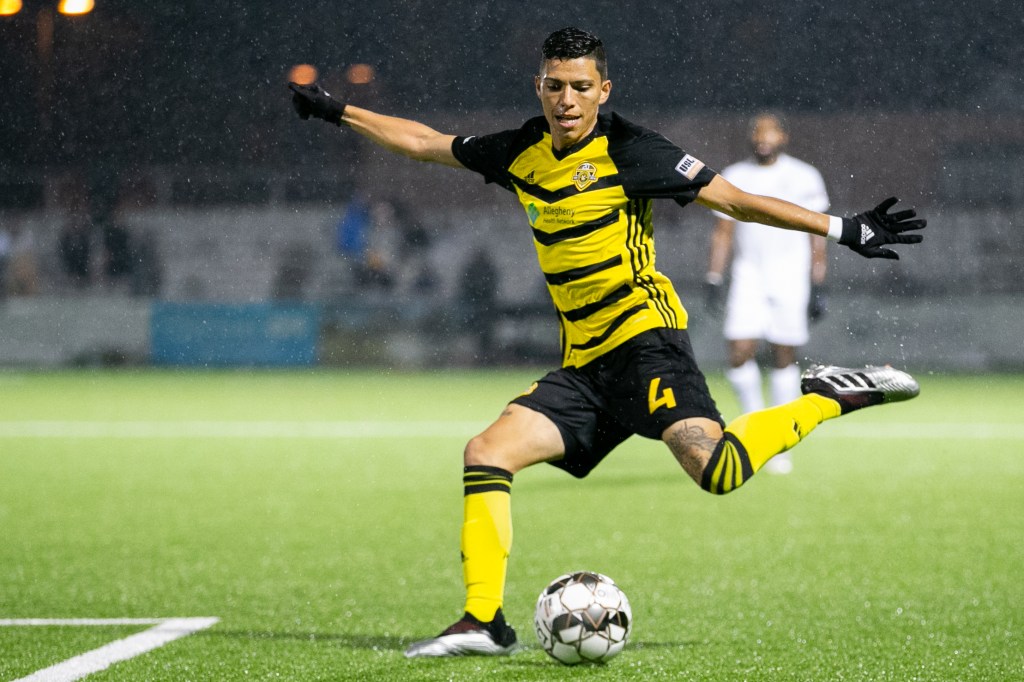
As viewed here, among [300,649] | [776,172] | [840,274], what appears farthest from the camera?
[840,274]

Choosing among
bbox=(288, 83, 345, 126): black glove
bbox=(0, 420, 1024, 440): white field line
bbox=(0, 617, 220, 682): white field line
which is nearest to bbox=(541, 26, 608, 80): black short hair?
bbox=(288, 83, 345, 126): black glove

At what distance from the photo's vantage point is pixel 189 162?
879 inches

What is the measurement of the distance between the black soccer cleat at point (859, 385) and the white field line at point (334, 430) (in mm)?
6414

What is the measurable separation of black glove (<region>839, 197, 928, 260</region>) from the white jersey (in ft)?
13.8

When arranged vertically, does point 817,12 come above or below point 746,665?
above

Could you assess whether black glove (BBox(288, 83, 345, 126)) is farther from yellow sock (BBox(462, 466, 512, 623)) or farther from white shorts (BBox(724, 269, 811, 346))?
white shorts (BBox(724, 269, 811, 346))

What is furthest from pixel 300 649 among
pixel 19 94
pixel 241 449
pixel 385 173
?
pixel 385 173

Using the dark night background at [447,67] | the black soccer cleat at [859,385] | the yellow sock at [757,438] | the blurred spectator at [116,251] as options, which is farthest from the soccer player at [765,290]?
the blurred spectator at [116,251]

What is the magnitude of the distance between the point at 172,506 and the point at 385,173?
15.0m

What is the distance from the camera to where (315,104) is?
4.68 m

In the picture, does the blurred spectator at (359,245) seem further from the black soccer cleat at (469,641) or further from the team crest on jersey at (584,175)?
the black soccer cleat at (469,641)

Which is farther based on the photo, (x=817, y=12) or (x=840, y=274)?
(x=840, y=274)

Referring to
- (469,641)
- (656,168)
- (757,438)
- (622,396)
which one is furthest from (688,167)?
(469,641)

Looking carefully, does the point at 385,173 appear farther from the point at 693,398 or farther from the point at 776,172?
the point at 693,398
